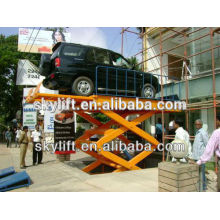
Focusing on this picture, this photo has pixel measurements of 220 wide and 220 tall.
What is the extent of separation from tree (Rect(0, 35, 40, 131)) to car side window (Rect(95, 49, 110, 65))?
593 inches

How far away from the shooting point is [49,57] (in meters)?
7.12

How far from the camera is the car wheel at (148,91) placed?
26.6 feet

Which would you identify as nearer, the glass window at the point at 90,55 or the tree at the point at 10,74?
the glass window at the point at 90,55

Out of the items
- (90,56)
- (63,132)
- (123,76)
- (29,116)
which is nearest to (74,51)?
(90,56)

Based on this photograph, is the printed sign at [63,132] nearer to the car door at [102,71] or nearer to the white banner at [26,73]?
the car door at [102,71]

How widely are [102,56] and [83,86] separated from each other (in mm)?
1487

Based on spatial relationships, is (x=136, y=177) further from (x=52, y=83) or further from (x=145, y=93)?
(x=52, y=83)

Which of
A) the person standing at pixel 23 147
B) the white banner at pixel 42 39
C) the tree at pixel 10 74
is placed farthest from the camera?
the tree at pixel 10 74

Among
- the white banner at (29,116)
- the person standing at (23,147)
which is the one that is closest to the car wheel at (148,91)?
the person standing at (23,147)

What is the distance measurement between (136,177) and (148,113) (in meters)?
2.78

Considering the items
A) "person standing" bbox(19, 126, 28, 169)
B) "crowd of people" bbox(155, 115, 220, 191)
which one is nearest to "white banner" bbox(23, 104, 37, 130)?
"person standing" bbox(19, 126, 28, 169)

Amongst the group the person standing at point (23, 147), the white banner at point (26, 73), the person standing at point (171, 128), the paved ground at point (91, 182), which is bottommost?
the paved ground at point (91, 182)

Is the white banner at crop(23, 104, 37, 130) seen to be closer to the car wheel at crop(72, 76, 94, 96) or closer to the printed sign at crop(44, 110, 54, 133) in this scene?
the printed sign at crop(44, 110, 54, 133)

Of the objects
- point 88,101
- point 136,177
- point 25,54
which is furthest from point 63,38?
point 136,177
